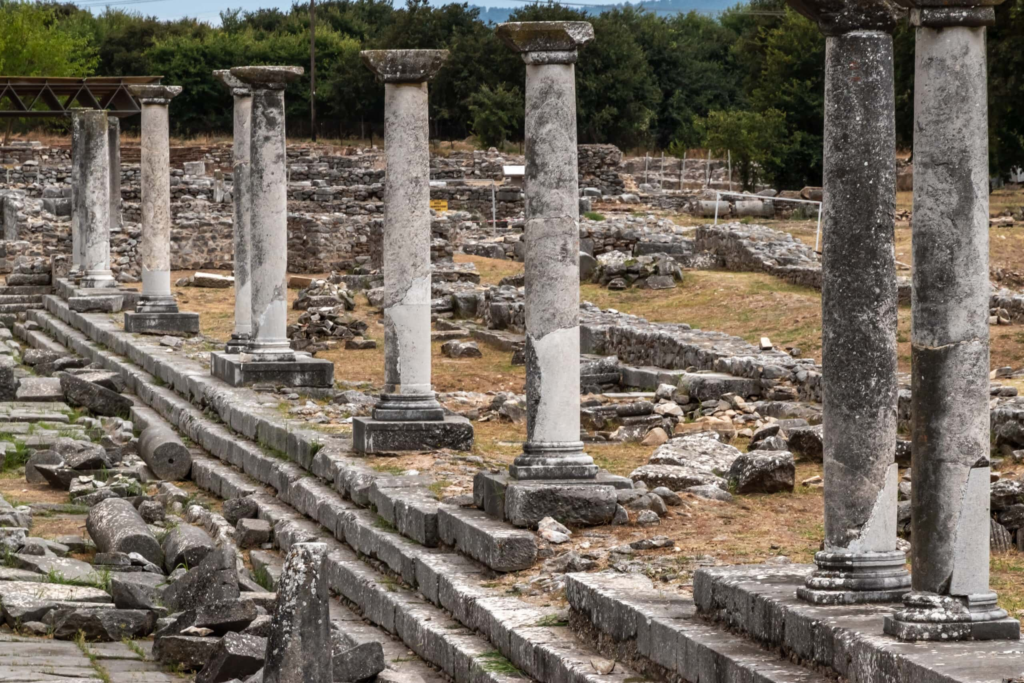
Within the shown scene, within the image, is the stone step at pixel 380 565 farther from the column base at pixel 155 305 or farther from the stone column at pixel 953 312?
the column base at pixel 155 305

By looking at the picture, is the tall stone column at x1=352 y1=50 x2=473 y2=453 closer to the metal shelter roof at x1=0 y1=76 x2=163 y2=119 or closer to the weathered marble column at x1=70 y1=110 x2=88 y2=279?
the weathered marble column at x1=70 y1=110 x2=88 y2=279

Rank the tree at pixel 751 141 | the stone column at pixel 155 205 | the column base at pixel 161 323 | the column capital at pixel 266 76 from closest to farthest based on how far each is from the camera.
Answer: the column capital at pixel 266 76 < the column base at pixel 161 323 < the stone column at pixel 155 205 < the tree at pixel 751 141

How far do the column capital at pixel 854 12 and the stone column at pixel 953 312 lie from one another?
0.67m

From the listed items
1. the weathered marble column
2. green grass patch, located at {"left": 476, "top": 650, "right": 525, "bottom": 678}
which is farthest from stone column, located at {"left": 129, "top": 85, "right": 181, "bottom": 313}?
green grass patch, located at {"left": 476, "top": 650, "right": 525, "bottom": 678}

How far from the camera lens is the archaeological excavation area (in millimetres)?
5871

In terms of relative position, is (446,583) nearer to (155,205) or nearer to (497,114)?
(155,205)

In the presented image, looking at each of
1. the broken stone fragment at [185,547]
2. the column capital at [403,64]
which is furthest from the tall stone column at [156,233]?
the broken stone fragment at [185,547]

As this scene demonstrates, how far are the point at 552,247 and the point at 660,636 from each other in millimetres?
3630

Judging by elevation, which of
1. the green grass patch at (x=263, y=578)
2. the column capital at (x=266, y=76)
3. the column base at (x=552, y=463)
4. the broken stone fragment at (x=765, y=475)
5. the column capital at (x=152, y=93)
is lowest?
the green grass patch at (x=263, y=578)

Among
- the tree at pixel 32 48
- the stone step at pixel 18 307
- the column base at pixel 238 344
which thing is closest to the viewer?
the column base at pixel 238 344

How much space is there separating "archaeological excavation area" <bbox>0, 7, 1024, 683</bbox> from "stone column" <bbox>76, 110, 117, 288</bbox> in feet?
7.08

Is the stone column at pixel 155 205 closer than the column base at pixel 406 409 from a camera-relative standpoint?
No

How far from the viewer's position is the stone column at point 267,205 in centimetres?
1577

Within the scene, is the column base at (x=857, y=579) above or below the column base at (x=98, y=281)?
below
